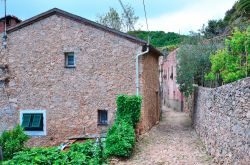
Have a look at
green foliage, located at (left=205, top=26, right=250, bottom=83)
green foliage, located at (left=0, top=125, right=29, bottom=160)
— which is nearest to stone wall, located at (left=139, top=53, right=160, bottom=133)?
green foliage, located at (left=205, top=26, right=250, bottom=83)

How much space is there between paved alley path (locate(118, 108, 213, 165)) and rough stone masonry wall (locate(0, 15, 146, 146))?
8.01 feet

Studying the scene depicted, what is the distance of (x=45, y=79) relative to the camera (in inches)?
588

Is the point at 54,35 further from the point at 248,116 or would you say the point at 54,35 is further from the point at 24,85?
the point at 248,116

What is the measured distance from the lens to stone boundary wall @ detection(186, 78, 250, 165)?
20.7ft

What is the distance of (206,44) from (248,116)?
12.5 metres

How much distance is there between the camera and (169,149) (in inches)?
469

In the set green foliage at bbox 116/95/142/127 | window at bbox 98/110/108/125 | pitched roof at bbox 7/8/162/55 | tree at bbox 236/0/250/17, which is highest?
tree at bbox 236/0/250/17

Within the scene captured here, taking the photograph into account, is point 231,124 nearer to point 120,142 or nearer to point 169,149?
point 120,142

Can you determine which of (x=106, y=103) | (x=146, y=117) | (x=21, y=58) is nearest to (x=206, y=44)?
(x=146, y=117)

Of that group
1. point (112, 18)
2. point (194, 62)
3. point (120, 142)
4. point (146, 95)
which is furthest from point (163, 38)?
point (120, 142)

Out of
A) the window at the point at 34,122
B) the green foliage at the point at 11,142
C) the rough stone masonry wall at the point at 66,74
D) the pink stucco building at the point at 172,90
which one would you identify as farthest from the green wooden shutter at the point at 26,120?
the pink stucco building at the point at 172,90

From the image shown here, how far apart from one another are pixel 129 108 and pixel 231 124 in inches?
231

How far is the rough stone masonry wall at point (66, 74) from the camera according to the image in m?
14.3

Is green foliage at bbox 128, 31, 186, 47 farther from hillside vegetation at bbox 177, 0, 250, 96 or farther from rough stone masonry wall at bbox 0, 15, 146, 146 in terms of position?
rough stone masonry wall at bbox 0, 15, 146, 146
